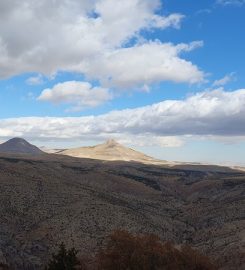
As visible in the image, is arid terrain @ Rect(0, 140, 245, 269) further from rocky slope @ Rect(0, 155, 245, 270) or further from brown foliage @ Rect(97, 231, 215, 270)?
brown foliage @ Rect(97, 231, 215, 270)

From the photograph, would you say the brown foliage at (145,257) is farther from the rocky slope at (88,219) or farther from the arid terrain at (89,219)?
→ the rocky slope at (88,219)

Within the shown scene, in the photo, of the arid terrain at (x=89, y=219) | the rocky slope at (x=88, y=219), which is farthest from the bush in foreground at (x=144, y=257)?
the rocky slope at (x=88, y=219)

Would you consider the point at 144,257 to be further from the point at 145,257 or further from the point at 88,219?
the point at 88,219

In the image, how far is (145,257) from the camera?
43.5 m

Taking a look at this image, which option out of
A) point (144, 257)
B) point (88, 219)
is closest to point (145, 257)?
point (144, 257)

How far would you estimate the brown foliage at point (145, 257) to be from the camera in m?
43.5

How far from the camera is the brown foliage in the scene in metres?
43.5

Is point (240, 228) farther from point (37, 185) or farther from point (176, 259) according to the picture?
point (37, 185)

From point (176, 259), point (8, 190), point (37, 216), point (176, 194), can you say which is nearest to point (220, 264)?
point (176, 259)

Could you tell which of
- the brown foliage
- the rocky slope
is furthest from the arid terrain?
the brown foliage

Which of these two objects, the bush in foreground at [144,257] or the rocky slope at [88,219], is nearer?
the bush in foreground at [144,257]

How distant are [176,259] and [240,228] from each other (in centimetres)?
3432

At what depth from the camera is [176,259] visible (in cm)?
4419

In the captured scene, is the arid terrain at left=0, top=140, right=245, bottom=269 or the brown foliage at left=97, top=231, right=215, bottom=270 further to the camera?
the arid terrain at left=0, top=140, right=245, bottom=269
